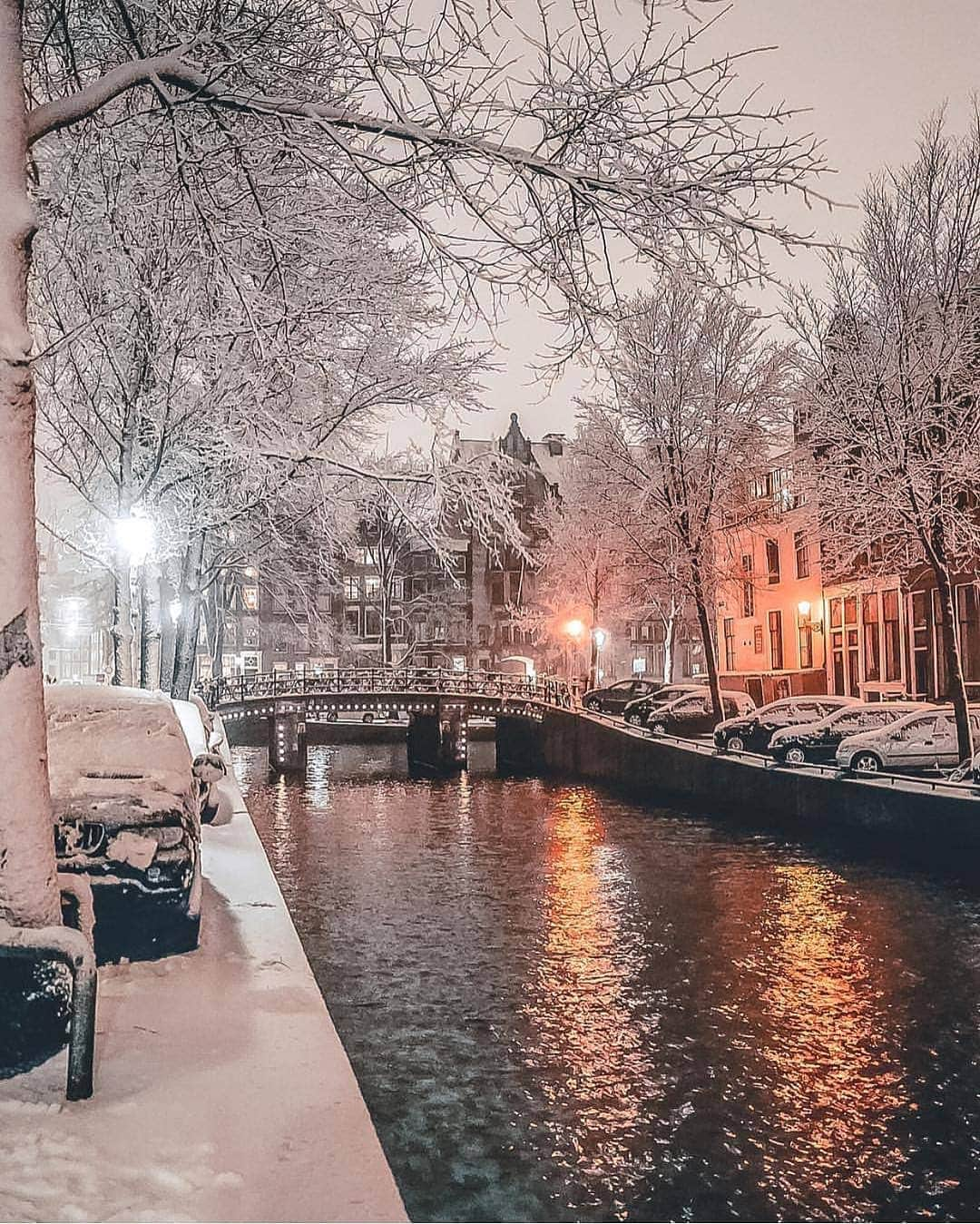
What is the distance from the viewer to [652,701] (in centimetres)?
4209

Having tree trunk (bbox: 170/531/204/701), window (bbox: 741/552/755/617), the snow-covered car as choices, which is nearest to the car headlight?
the snow-covered car

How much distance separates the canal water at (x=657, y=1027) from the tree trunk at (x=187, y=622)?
874cm

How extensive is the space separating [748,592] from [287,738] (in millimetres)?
18579

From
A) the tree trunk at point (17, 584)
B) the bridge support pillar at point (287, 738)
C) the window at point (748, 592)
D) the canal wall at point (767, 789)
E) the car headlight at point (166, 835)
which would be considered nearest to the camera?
the tree trunk at point (17, 584)

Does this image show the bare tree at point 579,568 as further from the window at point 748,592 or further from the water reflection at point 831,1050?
the water reflection at point 831,1050

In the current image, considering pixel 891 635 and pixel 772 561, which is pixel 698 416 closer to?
pixel 891 635

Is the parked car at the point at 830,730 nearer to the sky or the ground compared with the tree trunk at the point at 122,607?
nearer to the ground

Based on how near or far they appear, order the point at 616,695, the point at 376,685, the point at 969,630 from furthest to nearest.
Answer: the point at 376,685 → the point at 616,695 → the point at 969,630

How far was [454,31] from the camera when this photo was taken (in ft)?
24.3

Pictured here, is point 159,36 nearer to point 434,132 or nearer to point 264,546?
point 434,132

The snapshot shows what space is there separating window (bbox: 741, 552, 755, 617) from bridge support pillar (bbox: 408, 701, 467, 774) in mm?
11571

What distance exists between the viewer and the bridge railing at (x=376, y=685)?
152 feet

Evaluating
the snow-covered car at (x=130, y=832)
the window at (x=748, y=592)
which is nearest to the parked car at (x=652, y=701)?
the window at (x=748, y=592)

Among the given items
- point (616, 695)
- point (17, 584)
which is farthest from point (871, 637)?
point (17, 584)
